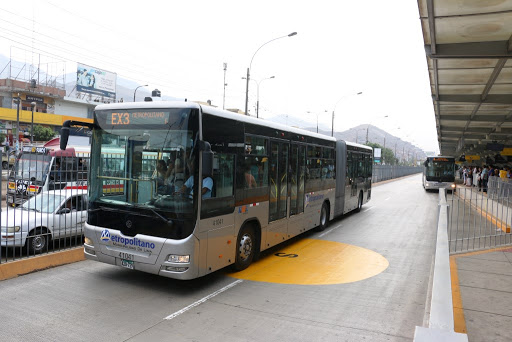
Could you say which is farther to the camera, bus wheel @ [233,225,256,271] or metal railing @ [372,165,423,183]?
metal railing @ [372,165,423,183]

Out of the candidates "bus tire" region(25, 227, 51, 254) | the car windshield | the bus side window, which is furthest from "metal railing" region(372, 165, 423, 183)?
"bus tire" region(25, 227, 51, 254)

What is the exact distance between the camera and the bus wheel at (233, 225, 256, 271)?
7.63 metres

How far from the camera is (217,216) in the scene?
22.3ft

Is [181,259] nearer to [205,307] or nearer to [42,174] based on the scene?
[205,307]

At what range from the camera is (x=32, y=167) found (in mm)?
7227

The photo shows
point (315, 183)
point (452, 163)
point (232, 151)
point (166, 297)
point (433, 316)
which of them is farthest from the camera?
point (452, 163)

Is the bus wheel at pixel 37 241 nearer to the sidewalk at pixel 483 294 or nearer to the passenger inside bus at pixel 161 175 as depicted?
the passenger inside bus at pixel 161 175

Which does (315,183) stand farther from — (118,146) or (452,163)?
(452,163)

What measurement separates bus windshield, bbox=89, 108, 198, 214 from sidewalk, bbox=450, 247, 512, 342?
167 inches

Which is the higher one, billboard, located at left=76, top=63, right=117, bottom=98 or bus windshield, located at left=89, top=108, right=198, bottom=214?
billboard, located at left=76, top=63, right=117, bottom=98

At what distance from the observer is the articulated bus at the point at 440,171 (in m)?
30.9

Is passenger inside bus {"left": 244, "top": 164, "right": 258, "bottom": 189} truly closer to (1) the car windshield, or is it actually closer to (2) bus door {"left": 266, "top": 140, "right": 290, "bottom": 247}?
(2) bus door {"left": 266, "top": 140, "right": 290, "bottom": 247}

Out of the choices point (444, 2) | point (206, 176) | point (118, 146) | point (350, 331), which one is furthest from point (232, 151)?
point (444, 2)

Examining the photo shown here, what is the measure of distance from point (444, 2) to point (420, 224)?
355 inches
